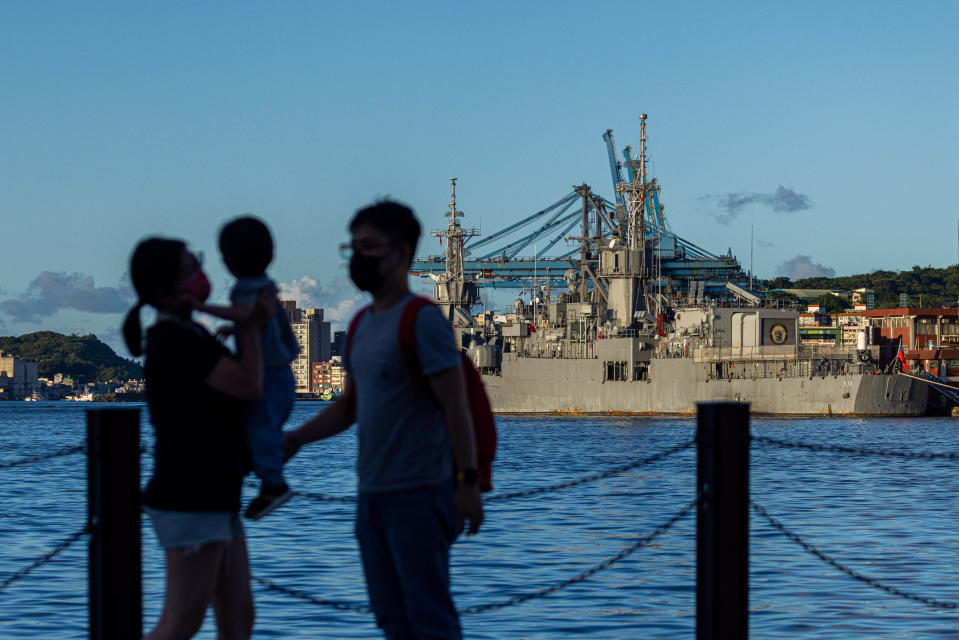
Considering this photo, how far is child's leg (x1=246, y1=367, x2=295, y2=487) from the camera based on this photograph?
14.2 ft

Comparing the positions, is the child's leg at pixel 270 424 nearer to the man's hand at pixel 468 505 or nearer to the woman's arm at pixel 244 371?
the woman's arm at pixel 244 371

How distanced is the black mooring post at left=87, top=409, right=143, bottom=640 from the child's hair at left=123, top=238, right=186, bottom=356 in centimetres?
79

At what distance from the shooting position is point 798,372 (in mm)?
60000

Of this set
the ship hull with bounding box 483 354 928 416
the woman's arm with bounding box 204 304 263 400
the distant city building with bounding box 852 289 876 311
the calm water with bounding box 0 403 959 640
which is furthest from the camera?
the distant city building with bounding box 852 289 876 311

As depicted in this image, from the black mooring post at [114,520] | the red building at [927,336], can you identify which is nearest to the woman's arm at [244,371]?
the black mooring post at [114,520]

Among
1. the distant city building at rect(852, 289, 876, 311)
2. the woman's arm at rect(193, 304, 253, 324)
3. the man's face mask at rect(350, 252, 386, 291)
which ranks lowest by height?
the woman's arm at rect(193, 304, 253, 324)

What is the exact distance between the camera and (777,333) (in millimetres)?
62812

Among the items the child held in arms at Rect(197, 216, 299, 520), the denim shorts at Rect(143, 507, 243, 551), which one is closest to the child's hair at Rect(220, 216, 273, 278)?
the child held in arms at Rect(197, 216, 299, 520)

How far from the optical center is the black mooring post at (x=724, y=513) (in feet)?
16.6

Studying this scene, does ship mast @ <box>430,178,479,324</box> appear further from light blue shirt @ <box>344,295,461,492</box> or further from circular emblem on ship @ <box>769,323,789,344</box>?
light blue shirt @ <box>344,295,461,492</box>

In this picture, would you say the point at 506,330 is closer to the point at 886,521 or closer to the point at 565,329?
the point at 565,329

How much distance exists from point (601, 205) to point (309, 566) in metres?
86.6

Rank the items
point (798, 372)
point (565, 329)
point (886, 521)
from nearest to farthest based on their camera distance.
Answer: point (886, 521)
point (798, 372)
point (565, 329)

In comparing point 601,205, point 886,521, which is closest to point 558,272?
point 601,205
